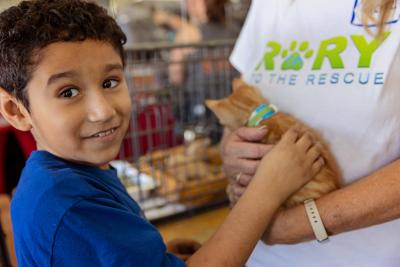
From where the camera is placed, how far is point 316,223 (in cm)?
57

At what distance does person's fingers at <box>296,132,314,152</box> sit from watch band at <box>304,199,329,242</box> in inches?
3.9

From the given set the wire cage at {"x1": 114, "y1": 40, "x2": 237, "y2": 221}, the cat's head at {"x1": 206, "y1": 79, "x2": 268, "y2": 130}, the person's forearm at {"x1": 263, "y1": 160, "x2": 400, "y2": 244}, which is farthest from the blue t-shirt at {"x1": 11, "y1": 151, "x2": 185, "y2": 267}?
the wire cage at {"x1": 114, "y1": 40, "x2": 237, "y2": 221}

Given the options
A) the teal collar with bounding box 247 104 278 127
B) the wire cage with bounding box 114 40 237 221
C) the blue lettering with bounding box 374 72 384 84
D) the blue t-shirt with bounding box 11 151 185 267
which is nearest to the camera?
the blue t-shirt with bounding box 11 151 185 267

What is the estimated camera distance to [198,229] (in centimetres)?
146

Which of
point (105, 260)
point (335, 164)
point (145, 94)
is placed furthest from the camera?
point (145, 94)

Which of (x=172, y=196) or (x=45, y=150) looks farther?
(x=172, y=196)

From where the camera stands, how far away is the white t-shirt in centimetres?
57

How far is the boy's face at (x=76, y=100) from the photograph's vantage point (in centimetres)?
49

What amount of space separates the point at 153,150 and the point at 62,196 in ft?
3.36

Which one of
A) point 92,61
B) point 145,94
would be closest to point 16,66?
point 92,61

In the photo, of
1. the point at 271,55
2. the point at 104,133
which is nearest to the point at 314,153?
the point at 271,55

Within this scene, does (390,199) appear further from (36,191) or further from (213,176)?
(213,176)

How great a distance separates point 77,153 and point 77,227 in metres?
0.12

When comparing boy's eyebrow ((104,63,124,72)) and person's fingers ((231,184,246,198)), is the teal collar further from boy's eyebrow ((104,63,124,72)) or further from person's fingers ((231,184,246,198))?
boy's eyebrow ((104,63,124,72))
